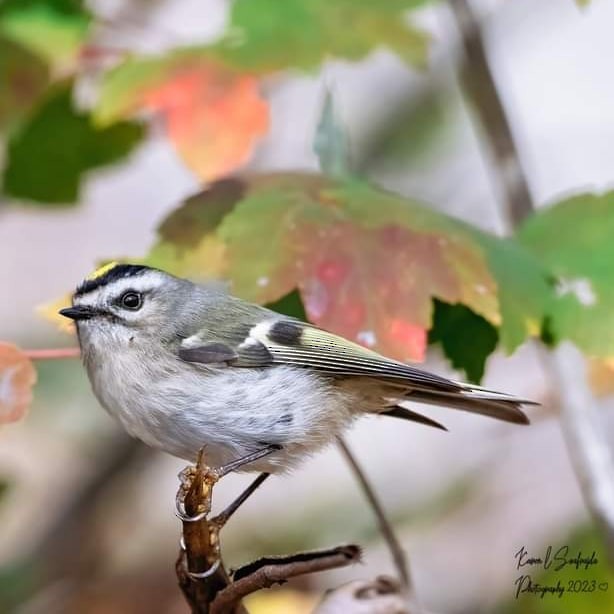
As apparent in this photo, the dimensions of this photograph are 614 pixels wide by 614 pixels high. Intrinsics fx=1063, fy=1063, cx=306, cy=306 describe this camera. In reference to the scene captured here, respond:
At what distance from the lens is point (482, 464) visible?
3.16 metres

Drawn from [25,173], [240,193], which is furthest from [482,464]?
[240,193]

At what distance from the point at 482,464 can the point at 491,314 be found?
2125 millimetres

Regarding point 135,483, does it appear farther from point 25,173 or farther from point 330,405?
point 330,405

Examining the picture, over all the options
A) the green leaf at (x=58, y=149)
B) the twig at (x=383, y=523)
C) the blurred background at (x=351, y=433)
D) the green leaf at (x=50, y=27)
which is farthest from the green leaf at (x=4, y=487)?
the twig at (x=383, y=523)

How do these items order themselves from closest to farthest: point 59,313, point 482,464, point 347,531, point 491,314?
1. point 491,314
2. point 59,313
3. point 347,531
4. point 482,464

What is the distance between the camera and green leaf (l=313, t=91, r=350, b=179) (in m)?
1.52

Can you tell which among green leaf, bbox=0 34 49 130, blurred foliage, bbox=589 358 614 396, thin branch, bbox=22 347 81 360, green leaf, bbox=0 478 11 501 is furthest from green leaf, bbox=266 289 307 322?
green leaf, bbox=0 478 11 501

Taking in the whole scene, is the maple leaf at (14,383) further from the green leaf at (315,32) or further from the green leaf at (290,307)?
the green leaf at (315,32)

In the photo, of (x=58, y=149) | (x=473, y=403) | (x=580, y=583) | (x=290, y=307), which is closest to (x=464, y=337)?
(x=473, y=403)

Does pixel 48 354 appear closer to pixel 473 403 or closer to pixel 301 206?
pixel 301 206

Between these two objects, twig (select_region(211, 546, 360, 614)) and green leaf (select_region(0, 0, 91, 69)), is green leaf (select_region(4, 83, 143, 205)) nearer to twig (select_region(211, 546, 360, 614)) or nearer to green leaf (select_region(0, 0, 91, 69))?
green leaf (select_region(0, 0, 91, 69))

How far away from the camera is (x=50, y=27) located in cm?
170

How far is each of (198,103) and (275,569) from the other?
0.74 m

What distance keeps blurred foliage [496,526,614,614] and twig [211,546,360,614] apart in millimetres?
785
